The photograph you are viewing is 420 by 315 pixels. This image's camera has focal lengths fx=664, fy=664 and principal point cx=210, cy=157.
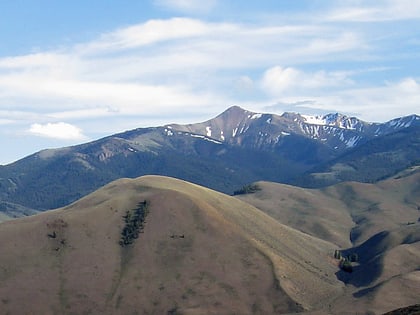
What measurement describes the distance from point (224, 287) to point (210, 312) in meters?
12.5

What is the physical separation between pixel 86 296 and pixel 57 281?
35.4 feet

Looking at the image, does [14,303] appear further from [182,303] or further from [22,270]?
[182,303]

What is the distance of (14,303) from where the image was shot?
177500 mm

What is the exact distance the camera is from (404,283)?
18275 centimetres

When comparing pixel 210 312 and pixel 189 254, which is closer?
pixel 210 312

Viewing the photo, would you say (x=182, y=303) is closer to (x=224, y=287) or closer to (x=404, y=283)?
(x=224, y=287)

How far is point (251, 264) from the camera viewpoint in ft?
638

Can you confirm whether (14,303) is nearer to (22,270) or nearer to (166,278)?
(22,270)

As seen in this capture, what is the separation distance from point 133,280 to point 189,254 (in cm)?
1914

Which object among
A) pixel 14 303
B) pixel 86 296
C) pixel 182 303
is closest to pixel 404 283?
pixel 182 303

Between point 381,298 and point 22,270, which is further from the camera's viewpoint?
point 22,270

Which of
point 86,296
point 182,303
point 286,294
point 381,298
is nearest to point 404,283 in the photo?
point 381,298

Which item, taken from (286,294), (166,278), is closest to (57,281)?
(166,278)

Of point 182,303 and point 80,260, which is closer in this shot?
point 182,303
